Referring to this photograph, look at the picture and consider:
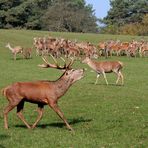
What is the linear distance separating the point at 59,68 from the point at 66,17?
233 ft

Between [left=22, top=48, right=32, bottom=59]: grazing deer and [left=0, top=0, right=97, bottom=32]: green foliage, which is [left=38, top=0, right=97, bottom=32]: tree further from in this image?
[left=22, top=48, right=32, bottom=59]: grazing deer

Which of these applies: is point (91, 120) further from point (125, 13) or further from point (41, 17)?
point (125, 13)

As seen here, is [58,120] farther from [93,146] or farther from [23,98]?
[93,146]

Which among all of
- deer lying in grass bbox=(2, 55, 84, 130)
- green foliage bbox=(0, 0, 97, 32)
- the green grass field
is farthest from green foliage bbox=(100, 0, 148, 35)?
deer lying in grass bbox=(2, 55, 84, 130)

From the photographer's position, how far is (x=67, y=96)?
18.4 meters

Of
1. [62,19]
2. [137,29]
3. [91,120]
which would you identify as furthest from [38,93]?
[62,19]

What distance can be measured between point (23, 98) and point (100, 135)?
194 centimetres

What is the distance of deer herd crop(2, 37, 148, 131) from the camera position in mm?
11328

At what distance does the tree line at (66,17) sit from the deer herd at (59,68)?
33619mm

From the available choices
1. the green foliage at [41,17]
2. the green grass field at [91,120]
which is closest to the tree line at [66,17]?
Answer: the green foliage at [41,17]

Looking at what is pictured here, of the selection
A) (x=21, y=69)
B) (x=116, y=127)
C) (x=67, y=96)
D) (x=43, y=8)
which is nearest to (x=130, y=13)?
(x=43, y=8)

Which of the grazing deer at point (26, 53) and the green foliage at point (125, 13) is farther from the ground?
the green foliage at point (125, 13)

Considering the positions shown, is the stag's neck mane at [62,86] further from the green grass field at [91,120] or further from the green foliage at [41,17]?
the green foliage at [41,17]

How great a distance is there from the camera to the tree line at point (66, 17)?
77.0 metres
